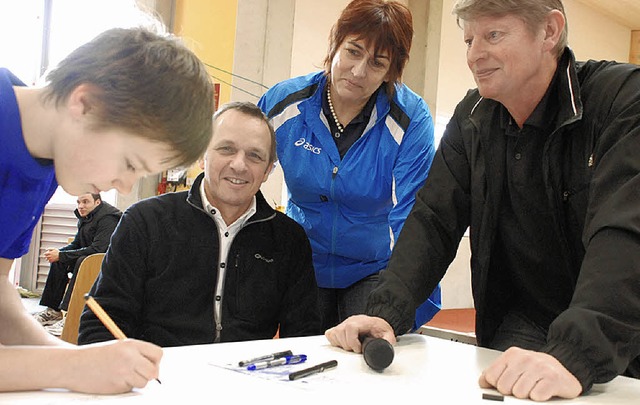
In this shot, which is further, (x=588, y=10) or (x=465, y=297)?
(x=588, y=10)

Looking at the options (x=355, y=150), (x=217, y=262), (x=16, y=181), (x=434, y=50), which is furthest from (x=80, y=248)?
(x=16, y=181)

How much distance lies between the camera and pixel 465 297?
822 centimetres

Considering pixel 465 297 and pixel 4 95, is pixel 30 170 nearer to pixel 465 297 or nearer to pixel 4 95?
pixel 4 95

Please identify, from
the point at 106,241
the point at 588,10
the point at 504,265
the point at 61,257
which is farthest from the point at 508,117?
the point at 588,10

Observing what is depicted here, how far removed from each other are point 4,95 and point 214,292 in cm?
86

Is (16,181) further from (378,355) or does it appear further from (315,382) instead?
(378,355)

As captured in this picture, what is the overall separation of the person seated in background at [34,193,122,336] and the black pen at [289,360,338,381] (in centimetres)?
464

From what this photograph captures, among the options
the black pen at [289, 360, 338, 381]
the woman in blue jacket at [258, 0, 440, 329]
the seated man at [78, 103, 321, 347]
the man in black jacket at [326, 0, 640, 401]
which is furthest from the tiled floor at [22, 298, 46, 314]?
the black pen at [289, 360, 338, 381]

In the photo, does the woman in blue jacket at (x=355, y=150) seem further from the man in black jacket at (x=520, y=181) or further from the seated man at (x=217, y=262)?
the man in black jacket at (x=520, y=181)

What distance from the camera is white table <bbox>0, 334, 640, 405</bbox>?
0.96 metres

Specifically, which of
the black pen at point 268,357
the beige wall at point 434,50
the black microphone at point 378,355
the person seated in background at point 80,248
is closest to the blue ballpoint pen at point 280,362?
the black pen at point 268,357

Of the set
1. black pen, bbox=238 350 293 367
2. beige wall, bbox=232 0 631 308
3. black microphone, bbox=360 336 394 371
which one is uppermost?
beige wall, bbox=232 0 631 308

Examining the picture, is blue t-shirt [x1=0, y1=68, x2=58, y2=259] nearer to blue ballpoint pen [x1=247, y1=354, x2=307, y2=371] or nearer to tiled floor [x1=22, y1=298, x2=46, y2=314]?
blue ballpoint pen [x1=247, y1=354, x2=307, y2=371]

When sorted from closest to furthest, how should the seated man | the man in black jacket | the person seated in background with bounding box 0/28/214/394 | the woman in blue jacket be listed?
the person seated in background with bounding box 0/28/214/394
the man in black jacket
the seated man
the woman in blue jacket
